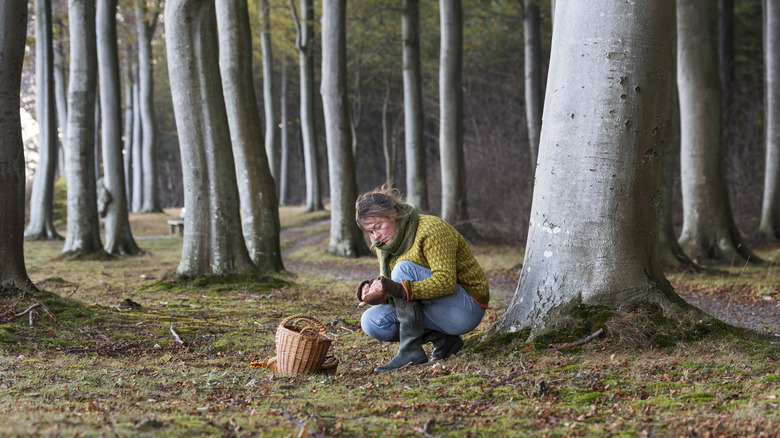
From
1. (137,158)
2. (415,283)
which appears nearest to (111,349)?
(415,283)

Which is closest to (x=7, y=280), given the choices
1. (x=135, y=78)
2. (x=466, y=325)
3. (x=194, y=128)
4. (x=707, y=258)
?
(x=194, y=128)

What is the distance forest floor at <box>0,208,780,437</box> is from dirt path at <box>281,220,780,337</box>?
70mm

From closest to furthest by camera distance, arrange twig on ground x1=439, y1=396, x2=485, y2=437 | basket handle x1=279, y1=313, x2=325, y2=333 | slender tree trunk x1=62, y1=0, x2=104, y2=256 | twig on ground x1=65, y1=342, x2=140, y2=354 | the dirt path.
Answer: twig on ground x1=439, y1=396, x2=485, y2=437, basket handle x1=279, y1=313, x2=325, y2=333, twig on ground x1=65, y1=342, x2=140, y2=354, the dirt path, slender tree trunk x1=62, y1=0, x2=104, y2=256

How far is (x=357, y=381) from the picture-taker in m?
4.24

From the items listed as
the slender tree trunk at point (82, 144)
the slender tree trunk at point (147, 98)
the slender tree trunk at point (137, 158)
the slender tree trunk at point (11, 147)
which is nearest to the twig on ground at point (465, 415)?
the slender tree trunk at point (11, 147)

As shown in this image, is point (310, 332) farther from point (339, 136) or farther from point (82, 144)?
point (82, 144)

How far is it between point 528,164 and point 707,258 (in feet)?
25.4

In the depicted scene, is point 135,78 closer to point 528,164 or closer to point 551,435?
point 528,164

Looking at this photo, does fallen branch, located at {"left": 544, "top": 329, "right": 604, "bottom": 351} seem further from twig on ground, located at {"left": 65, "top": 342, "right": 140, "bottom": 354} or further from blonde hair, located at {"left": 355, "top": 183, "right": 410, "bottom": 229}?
twig on ground, located at {"left": 65, "top": 342, "right": 140, "bottom": 354}

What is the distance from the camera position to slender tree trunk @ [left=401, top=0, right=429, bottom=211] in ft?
59.5

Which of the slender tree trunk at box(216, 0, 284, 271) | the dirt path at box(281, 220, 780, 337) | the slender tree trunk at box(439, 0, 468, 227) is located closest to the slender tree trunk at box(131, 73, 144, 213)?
the slender tree trunk at box(439, 0, 468, 227)

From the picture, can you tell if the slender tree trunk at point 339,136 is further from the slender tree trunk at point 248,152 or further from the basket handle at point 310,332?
the basket handle at point 310,332

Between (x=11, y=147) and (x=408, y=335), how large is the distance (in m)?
4.25

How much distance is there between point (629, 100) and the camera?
179 inches
